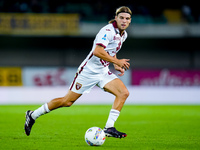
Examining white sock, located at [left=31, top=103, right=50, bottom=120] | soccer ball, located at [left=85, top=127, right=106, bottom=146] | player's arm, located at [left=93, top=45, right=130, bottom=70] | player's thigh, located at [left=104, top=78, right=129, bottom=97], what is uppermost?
player's arm, located at [left=93, top=45, right=130, bottom=70]

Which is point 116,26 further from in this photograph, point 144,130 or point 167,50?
point 167,50

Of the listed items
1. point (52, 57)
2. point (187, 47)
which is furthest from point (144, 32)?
point (52, 57)

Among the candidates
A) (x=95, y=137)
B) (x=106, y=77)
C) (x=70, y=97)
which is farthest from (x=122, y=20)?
(x=95, y=137)

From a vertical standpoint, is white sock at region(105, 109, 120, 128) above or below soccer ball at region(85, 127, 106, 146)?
above

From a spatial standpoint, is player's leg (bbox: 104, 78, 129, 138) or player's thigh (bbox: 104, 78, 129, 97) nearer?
player's leg (bbox: 104, 78, 129, 138)

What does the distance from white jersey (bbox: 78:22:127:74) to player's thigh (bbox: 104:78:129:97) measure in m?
0.27

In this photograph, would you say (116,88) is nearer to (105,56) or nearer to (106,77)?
(106,77)

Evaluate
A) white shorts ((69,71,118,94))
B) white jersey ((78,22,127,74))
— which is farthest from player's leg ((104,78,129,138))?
white jersey ((78,22,127,74))

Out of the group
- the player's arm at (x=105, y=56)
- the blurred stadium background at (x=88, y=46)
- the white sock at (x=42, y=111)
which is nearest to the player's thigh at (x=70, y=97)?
the white sock at (x=42, y=111)

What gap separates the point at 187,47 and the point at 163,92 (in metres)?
8.36

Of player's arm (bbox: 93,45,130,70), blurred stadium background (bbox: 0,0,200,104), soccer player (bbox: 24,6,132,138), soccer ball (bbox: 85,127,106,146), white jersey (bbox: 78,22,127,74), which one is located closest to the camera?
soccer ball (bbox: 85,127,106,146)

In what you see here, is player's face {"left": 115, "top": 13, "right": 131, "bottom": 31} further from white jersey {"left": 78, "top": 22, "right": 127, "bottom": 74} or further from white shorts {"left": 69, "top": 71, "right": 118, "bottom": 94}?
white shorts {"left": 69, "top": 71, "right": 118, "bottom": 94}

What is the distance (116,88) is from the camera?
23.4 ft

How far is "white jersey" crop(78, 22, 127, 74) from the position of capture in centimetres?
686
